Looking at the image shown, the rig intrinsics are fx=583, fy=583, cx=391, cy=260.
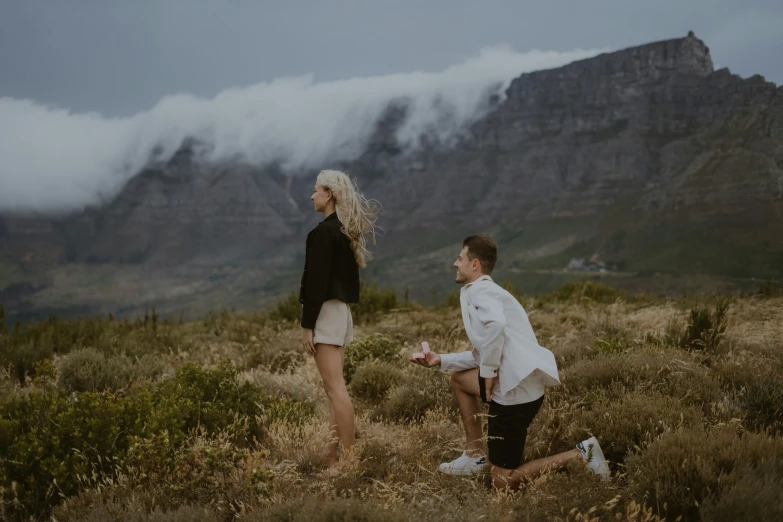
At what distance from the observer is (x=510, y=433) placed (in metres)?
4.26

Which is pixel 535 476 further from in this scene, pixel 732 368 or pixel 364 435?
pixel 732 368

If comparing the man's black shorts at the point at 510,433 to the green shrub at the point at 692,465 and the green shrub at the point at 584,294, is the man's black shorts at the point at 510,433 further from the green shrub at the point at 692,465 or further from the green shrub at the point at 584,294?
the green shrub at the point at 584,294

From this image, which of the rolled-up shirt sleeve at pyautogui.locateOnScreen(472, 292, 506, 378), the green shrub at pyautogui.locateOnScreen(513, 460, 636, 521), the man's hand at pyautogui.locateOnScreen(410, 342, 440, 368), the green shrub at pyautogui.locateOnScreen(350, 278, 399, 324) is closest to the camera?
the green shrub at pyautogui.locateOnScreen(513, 460, 636, 521)

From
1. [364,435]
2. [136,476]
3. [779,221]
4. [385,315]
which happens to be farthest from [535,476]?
[779,221]

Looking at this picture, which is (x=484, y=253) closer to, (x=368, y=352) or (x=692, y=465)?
(x=692, y=465)

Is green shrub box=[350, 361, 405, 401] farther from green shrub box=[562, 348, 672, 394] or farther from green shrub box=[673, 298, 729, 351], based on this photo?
green shrub box=[673, 298, 729, 351]

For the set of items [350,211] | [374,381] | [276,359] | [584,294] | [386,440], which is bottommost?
[584,294]

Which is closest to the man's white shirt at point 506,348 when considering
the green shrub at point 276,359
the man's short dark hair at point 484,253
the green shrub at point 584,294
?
the man's short dark hair at point 484,253

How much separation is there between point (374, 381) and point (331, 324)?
245 centimetres

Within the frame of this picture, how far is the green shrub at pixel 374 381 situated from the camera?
707 cm

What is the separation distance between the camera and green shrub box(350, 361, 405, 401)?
23.2ft

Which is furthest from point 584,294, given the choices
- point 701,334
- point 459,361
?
point 459,361

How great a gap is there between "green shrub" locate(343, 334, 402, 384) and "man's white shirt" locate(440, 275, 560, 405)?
3.72 meters

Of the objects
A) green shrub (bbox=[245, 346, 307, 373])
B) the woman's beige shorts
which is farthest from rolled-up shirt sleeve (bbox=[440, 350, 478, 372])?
green shrub (bbox=[245, 346, 307, 373])
